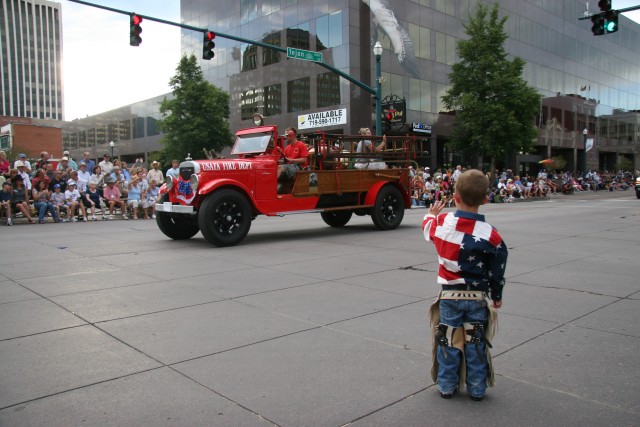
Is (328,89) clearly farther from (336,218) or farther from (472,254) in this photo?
(472,254)

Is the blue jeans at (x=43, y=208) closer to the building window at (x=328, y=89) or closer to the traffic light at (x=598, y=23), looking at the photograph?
the traffic light at (x=598, y=23)

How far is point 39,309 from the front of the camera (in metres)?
5.17

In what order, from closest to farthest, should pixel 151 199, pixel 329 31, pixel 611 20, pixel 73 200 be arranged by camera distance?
pixel 73 200
pixel 611 20
pixel 151 199
pixel 329 31

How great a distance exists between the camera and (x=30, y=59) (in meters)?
144

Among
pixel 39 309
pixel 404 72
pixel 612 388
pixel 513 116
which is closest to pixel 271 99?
pixel 404 72

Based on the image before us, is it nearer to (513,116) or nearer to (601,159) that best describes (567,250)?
(513,116)

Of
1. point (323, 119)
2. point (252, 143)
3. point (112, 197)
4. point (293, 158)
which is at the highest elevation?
point (323, 119)

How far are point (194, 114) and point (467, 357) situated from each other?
3735cm

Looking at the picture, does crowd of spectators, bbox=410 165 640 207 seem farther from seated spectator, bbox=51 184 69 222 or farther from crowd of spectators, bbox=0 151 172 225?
seated spectator, bbox=51 184 69 222

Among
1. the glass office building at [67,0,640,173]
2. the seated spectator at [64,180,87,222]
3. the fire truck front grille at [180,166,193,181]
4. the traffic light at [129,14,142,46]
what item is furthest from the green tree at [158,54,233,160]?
the fire truck front grille at [180,166,193,181]

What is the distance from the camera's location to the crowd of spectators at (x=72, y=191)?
1502 cm

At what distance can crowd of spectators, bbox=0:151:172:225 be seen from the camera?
1502cm

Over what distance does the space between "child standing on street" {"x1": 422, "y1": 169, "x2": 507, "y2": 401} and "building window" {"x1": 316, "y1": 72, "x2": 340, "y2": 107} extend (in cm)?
3036

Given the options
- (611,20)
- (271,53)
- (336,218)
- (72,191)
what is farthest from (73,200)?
(271,53)
